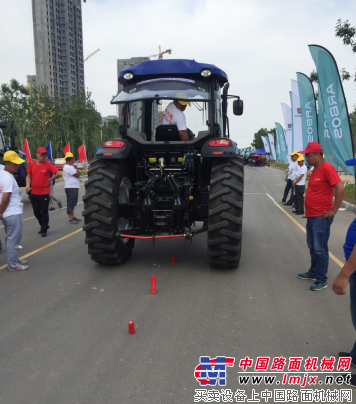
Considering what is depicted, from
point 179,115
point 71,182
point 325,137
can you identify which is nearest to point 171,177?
point 179,115

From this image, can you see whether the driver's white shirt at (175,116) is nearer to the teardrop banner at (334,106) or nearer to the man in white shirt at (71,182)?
the man in white shirt at (71,182)

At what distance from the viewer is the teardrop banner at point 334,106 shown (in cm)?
1181

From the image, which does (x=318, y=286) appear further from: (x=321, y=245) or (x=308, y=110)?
(x=308, y=110)

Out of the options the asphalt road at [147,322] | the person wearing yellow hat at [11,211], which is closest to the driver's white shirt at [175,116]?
the asphalt road at [147,322]

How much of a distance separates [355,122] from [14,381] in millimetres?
55485

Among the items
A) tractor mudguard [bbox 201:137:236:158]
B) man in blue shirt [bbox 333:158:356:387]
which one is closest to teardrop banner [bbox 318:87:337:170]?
tractor mudguard [bbox 201:137:236:158]

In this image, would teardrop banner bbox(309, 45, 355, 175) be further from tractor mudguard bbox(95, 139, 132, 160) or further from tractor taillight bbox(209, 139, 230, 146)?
tractor mudguard bbox(95, 139, 132, 160)

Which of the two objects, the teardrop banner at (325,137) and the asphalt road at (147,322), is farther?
the teardrop banner at (325,137)

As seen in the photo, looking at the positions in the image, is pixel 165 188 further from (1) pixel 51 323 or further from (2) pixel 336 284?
(2) pixel 336 284

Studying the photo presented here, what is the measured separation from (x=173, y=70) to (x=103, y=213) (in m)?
2.49

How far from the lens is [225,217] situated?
5.61 metres

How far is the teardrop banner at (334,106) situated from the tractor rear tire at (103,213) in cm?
835

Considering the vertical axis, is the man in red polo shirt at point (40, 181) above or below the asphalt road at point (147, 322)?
above

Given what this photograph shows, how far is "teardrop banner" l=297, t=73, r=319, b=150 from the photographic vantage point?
1669 cm
